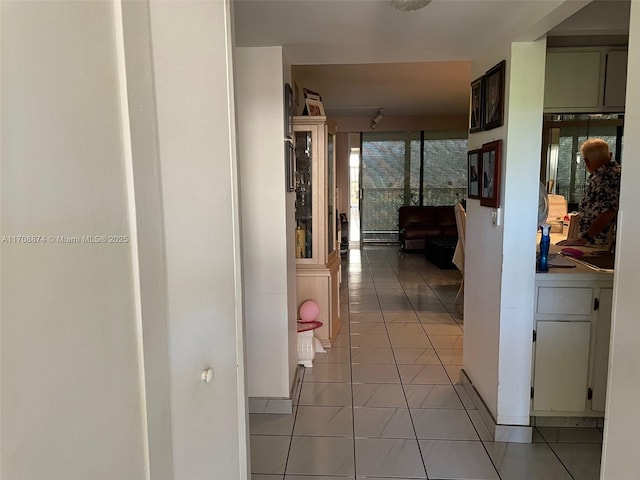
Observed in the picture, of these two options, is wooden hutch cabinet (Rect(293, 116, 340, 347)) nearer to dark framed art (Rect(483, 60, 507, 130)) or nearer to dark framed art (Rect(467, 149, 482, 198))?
A: dark framed art (Rect(467, 149, 482, 198))

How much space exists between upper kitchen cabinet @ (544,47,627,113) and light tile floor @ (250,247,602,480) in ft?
6.01

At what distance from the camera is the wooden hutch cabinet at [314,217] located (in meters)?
3.55

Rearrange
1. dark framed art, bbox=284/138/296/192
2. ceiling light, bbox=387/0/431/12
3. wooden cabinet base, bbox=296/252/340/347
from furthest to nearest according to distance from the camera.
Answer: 1. wooden cabinet base, bbox=296/252/340/347
2. dark framed art, bbox=284/138/296/192
3. ceiling light, bbox=387/0/431/12

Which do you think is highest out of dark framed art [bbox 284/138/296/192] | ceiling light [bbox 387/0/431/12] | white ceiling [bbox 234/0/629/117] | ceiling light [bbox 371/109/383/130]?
ceiling light [bbox 371/109/383/130]

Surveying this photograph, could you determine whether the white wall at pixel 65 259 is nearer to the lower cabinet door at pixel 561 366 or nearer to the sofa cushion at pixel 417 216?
the lower cabinet door at pixel 561 366

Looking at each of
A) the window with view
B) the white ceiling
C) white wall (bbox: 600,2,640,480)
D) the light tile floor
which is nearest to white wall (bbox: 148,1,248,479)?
white wall (bbox: 600,2,640,480)

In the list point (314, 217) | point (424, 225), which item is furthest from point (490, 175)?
point (424, 225)

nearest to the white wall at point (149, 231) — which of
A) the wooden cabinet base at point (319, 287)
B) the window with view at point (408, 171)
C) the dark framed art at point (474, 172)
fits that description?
the dark framed art at point (474, 172)

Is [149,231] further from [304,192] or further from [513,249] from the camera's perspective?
[304,192]

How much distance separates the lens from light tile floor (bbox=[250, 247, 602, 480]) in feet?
7.38

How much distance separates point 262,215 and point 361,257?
220 inches

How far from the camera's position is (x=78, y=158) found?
26.7 inches

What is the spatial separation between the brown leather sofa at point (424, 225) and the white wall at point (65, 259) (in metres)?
7.70

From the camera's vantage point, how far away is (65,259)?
2.19 ft
